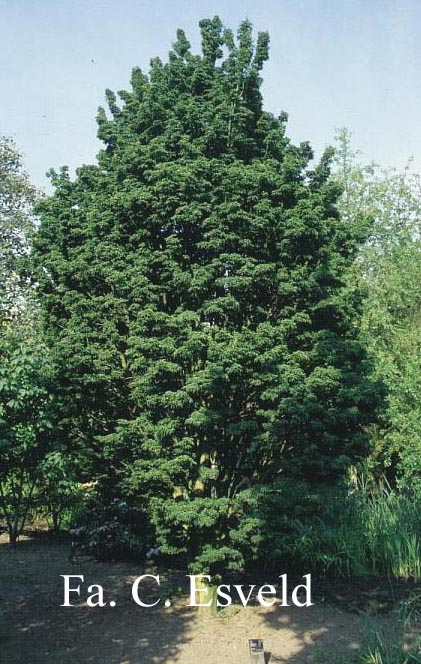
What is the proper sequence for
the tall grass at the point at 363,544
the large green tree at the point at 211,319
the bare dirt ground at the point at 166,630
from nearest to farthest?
the bare dirt ground at the point at 166,630, the large green tree at the point at 211,319, the tall grass at the point at 363,544

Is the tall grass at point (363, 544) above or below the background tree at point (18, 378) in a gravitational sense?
below

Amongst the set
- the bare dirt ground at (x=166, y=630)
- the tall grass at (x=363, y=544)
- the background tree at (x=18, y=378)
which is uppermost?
the background tree at (x=18, y=378)

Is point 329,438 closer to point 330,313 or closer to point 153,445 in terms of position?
point 330,313

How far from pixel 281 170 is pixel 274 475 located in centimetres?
369

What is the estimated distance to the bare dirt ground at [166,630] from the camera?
233 inches

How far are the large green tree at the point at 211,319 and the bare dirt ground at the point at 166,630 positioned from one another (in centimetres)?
77

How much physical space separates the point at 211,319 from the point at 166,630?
3454 mm

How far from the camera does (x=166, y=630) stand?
653 cm

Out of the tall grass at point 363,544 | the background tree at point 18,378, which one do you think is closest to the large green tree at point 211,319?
the background tree at point 18,378

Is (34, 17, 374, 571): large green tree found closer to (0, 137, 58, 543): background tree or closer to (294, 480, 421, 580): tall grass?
(0, 137, 58, 543): background tree

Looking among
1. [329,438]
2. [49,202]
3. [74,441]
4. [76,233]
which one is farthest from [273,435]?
[49,202]

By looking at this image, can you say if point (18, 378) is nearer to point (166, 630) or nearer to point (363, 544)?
point (166, 630)

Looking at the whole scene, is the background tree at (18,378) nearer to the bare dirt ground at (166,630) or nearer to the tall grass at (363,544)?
the bare dirt ground at (166,630)

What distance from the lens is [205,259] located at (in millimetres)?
7109
